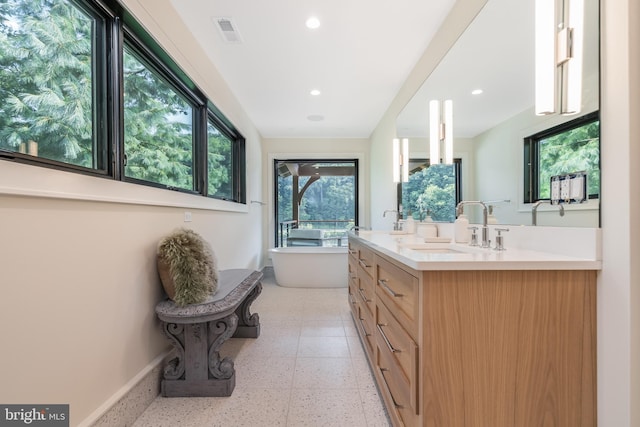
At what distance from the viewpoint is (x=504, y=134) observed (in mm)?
1542

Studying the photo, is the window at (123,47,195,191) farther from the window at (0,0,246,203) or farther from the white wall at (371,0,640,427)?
the white wall at (371,0,640,427)

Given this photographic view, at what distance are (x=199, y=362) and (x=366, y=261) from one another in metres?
1.20

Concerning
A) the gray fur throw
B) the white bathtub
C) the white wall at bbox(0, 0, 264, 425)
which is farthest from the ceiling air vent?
the white bathtub

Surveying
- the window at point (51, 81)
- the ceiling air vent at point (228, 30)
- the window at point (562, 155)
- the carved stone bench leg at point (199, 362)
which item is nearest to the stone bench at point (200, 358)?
the carved stone bench leg at point (199, 362)

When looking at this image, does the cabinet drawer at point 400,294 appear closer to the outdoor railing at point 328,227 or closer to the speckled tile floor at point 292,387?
the speckled tile floor at point 292,387

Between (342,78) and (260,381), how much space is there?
9.10ft

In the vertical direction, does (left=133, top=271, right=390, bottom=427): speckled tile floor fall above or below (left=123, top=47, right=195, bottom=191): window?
below

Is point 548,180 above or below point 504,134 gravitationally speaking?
below

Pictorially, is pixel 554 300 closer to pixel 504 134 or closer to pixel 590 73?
pixel 590 73

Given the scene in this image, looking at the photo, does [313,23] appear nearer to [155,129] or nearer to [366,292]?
[155,129]

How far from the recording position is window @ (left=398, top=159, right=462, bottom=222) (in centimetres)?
208

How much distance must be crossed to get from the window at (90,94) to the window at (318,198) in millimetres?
3087

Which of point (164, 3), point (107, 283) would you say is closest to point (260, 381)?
point (107, 283)

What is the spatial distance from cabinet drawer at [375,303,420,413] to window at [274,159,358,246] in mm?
3817
